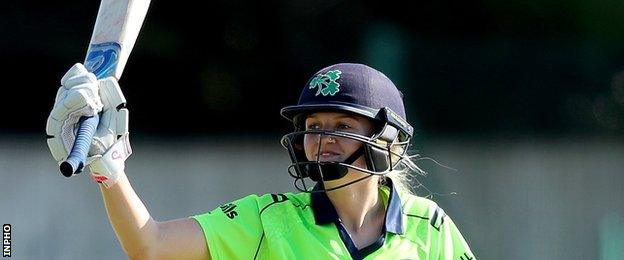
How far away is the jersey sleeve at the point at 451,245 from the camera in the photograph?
8.17 ft

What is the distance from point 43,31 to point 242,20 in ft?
2.15

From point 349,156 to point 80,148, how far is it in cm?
61

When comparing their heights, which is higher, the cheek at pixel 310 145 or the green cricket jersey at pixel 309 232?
the cheek at pixel 310 145

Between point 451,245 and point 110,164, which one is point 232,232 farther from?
point 451,245

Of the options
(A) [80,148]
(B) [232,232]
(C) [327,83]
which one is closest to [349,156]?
(C) [327,83]

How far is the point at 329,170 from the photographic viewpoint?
7.77ft

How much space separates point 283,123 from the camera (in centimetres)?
379

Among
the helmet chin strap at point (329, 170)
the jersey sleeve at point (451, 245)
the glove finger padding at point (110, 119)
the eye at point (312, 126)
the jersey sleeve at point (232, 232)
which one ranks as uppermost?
the glove finger padding at point (110, 119)

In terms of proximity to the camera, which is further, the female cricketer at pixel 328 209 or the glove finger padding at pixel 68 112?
the female cricketer at pixel 328 209

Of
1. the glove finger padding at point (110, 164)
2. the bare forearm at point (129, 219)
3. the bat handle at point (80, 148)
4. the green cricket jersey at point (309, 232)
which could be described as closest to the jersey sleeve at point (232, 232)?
the green cricket jersey at point (309, 232)

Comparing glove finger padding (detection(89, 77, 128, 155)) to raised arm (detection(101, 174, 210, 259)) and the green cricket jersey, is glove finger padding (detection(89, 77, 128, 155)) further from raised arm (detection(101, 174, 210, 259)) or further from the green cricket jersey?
the green cricket jersey

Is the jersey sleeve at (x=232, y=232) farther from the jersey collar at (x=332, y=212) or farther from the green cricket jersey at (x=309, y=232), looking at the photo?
the jersey collar at (x=332, y=212)

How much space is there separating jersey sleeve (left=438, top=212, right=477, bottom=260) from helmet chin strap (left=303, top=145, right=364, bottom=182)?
0.97ft

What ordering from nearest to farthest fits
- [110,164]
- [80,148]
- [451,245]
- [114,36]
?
1. [80,148]
2. [110,164]
3. [114,36]
4. [451,245]
